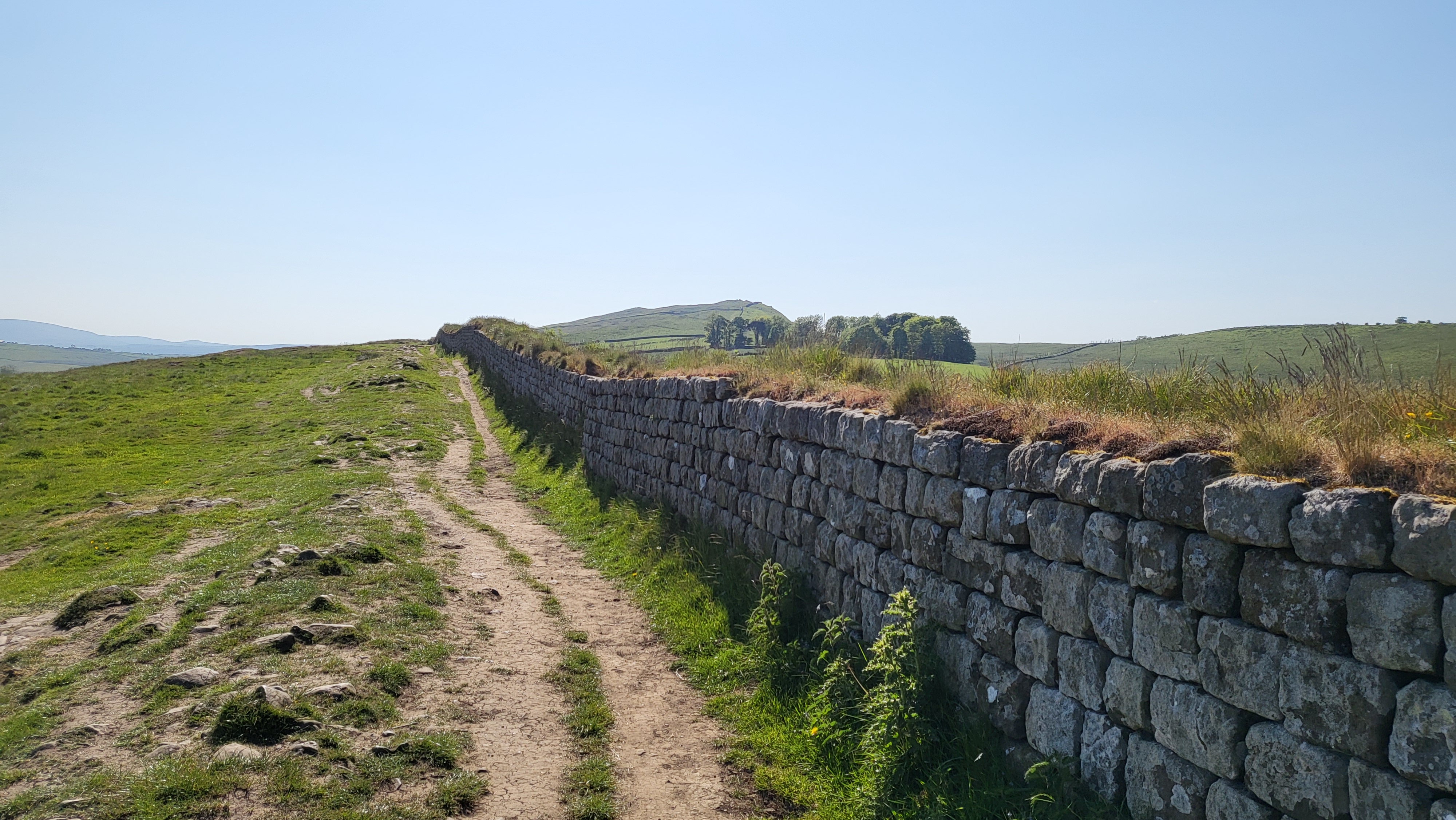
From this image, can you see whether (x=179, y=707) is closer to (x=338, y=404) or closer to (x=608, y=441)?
(x=608, y=441)

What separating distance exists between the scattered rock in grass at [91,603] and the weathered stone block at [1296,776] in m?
9.85

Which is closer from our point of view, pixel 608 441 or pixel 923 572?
pixel 923 572

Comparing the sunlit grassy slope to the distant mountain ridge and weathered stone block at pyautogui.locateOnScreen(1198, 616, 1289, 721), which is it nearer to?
weathered stone block at pyautogui.locateOnScreen(1198, 616, 1289, 721)

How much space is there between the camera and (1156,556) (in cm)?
430

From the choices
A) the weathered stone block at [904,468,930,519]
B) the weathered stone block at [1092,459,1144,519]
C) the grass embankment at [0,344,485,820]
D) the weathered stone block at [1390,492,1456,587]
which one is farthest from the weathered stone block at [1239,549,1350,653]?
the grass embankment at [0,344,485,820]

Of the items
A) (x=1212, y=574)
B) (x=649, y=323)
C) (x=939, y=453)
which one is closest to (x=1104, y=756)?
(x=1212, y=574)

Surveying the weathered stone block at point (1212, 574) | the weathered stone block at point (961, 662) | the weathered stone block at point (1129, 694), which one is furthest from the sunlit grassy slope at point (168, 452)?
the weathered stone block at point (1212, 574)

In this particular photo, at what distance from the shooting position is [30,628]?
8336mm

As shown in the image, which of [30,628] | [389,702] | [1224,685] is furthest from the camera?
[30,628]

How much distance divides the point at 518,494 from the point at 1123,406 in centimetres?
1238

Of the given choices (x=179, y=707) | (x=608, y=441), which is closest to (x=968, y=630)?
(x=179, y=707)

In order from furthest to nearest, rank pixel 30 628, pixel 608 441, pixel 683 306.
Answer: pixel 683 306 → pixel 608 441 → pixel 30 628

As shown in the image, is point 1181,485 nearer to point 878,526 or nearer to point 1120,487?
point 1120,487

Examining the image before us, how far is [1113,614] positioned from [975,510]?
137cm
